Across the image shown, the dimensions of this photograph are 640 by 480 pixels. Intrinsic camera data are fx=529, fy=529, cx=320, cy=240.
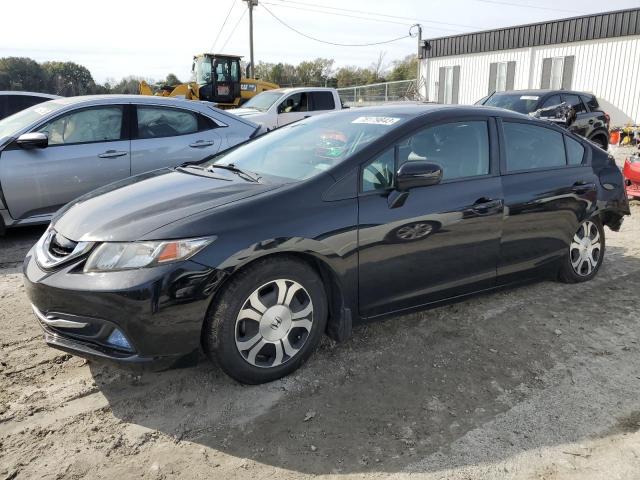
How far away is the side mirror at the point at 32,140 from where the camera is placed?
518cm

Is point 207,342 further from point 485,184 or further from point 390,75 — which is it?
point 390,75

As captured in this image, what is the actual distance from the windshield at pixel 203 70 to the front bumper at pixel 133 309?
1818cm

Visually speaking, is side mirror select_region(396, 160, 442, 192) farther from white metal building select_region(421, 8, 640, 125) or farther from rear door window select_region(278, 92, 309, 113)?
white metal building select_region(421, 8, 640, 125)

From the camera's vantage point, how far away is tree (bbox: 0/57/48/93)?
36.5m

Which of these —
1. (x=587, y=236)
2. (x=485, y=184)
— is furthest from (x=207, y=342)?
(x=587, y=236)

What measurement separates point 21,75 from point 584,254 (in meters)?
43.2

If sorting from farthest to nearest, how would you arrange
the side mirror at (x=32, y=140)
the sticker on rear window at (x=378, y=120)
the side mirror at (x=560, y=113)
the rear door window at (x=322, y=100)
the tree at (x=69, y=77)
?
the tree at (x=69, y=77), the rear door window at (x=322, y=100), the side mirror at (x=560, y=113), the side mirror at (x=32, y=140), the sticker on rear window at (x=378, y=120)

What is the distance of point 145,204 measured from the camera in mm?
3010

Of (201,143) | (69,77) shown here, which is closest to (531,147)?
(201,143)

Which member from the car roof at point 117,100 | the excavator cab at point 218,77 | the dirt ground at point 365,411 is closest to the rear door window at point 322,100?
the excavator cab at point 218,77

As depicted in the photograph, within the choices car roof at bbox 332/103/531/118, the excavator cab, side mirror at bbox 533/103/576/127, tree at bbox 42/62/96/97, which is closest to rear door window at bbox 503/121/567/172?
car roof at bbox 332/103/531/118

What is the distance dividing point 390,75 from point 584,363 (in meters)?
57.2

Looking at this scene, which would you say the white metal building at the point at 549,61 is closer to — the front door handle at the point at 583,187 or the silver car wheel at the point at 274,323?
the front door handle at the point at 583,187

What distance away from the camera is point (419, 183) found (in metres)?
3.20
